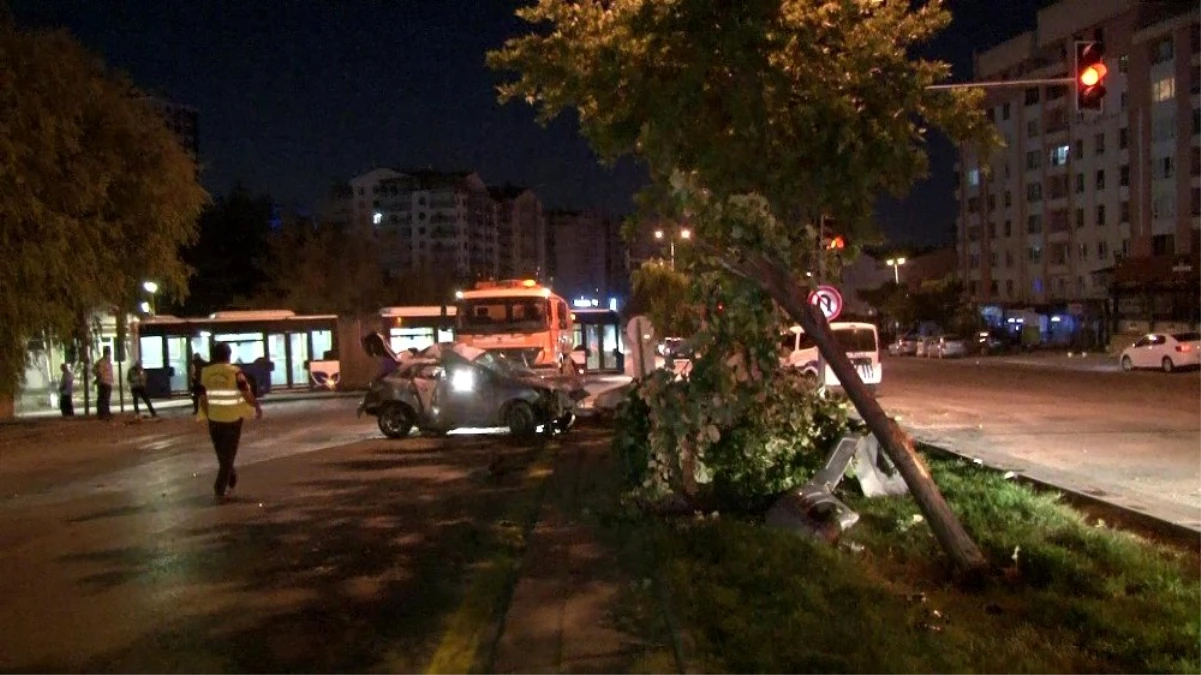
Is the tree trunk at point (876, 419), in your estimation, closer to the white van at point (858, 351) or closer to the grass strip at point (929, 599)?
the grass strip at point (929, 599)

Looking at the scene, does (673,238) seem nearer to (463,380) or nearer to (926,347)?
(463,380)

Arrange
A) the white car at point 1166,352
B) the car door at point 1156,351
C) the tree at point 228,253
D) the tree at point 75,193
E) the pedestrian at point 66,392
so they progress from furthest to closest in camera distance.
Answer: the tree at point 228,253 < the car door at point 1156,351 < the white car at point 1166,352 < the pedestrian at point 66,392 < the tree at point 75,193

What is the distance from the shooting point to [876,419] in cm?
835

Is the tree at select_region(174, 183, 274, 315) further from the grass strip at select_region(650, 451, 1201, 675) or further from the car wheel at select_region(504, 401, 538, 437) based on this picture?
the grass strip at select_region(650, 451, 1201, 675)

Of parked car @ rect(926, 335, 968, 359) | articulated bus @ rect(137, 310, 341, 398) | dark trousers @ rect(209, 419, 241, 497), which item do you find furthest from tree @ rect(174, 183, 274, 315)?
dark trousers @ rect(209, 419, 241, 497)

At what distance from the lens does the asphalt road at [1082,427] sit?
42.7 ft

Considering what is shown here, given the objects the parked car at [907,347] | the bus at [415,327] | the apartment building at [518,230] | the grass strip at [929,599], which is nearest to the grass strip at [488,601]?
the grass strip at [929,599]

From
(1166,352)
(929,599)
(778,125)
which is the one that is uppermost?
(778,125)

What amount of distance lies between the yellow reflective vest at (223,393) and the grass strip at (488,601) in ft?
10.9

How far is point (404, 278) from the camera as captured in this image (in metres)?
70.5

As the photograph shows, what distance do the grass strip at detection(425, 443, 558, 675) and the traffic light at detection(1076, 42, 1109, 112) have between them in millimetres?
9457

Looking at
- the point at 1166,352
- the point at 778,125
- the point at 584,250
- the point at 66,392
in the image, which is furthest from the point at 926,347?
the point at 584,250

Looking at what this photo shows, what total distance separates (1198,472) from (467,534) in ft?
29.7

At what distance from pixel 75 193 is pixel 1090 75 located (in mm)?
18661
